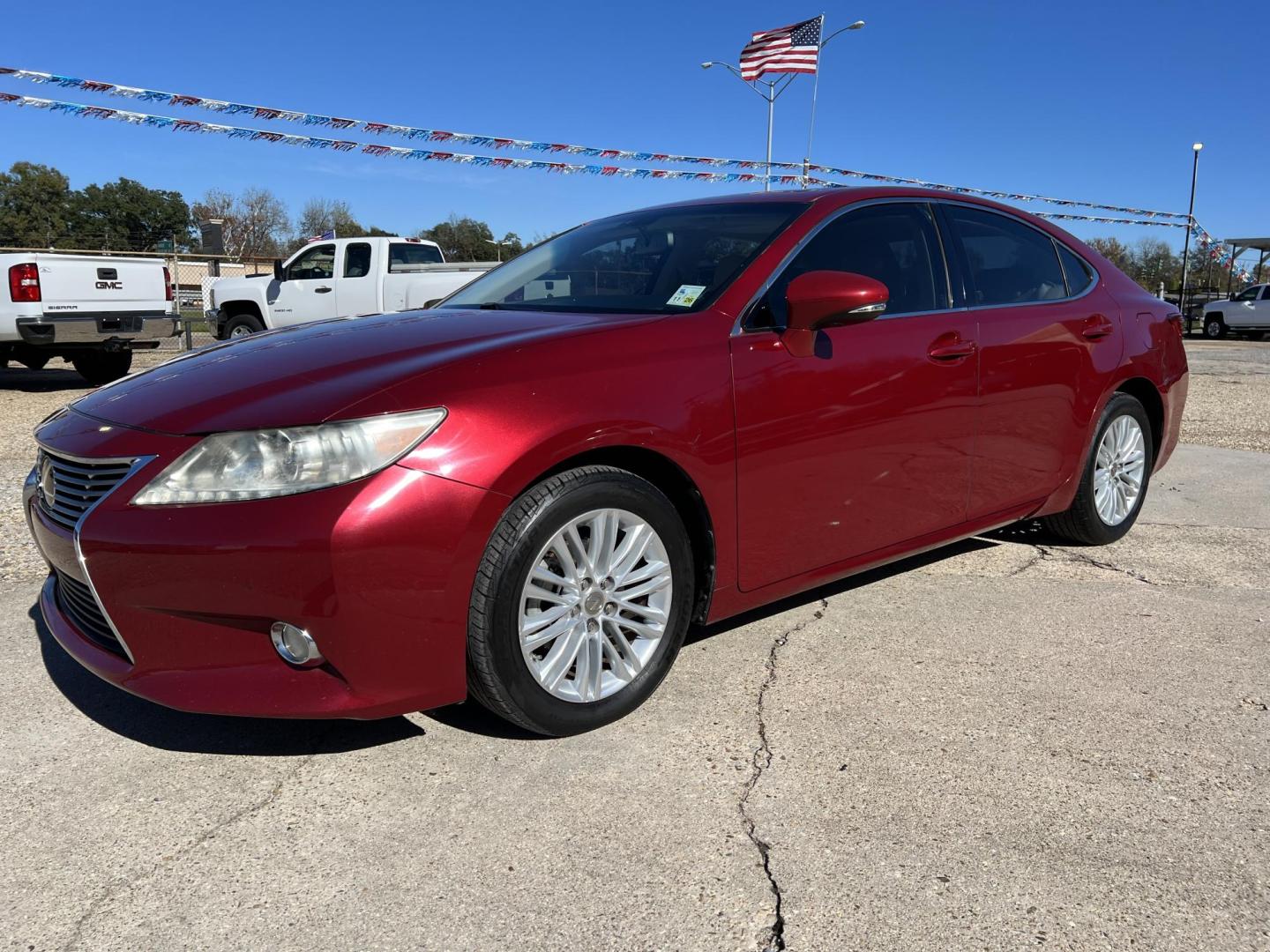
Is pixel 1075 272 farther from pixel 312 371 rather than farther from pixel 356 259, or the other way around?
pixel 356 259

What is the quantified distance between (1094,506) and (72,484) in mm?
4143

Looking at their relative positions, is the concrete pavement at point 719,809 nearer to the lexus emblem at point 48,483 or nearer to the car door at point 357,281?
the lexus emblem at point 48,483

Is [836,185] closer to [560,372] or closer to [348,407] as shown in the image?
[560,372]

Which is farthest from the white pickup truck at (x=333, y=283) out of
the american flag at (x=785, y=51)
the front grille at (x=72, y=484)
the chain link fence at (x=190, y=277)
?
the front grille at (x=72, y=484)

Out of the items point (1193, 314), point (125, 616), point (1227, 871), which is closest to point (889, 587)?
point (1227, 871)

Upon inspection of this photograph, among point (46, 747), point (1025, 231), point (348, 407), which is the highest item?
point (1025, 231)

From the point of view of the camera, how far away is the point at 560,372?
2625 millimetres

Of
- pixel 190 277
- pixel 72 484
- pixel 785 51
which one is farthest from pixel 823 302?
pixel 190 277

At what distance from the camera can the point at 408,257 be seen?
567 inches

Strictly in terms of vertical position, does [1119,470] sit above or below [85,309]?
below

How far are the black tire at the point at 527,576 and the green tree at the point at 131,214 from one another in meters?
64.7

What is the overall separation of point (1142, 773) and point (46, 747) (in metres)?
2.99

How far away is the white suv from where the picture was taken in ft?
92.3

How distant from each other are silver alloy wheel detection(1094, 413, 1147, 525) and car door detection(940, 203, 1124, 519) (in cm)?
30
